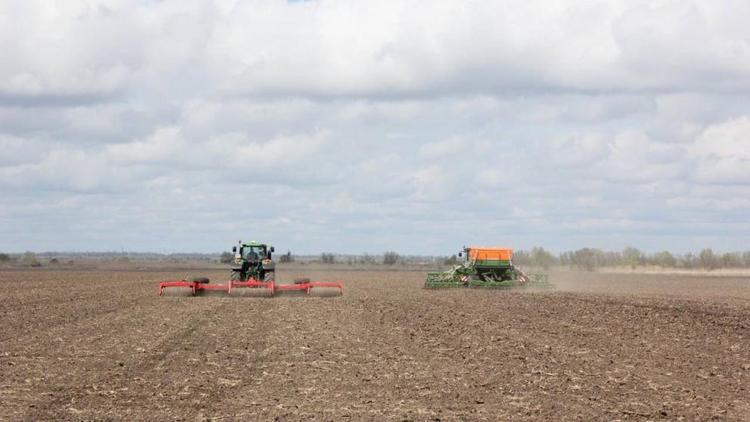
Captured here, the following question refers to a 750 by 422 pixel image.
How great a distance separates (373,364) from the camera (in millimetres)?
18266

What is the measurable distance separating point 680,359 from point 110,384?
38.5ft

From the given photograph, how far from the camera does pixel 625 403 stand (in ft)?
46.6

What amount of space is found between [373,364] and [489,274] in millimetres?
31941

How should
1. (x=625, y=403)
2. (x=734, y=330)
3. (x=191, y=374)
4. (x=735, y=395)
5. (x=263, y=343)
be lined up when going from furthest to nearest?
(x=734, y=330)
(x=263, y=343)
(x=191, y=374)
(x=735, y=395)
(x=625, y=403)

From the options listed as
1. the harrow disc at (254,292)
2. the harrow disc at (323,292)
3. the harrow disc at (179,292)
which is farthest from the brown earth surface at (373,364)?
the harrow disc at (323,292)

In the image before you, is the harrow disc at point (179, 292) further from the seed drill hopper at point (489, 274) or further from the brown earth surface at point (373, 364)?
the seed drill hopper at point (489, 274)

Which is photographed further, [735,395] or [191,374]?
[191,374]

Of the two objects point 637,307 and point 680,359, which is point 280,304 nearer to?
point 637,307

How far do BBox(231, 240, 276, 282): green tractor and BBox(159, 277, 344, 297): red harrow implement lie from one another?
1597mm

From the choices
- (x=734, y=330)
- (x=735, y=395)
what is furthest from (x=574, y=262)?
(x=735, y=395)

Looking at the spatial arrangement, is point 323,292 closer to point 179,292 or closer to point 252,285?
point 252,285

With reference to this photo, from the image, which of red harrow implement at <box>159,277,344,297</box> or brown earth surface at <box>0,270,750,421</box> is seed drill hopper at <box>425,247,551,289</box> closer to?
red harrow implement at <box>159,277,344,297</box>

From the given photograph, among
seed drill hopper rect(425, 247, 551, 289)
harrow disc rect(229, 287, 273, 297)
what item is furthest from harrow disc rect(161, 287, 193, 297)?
seed drill hopper rect(425, 247, 551, 289)

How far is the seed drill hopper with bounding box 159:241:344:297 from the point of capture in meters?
40.0
